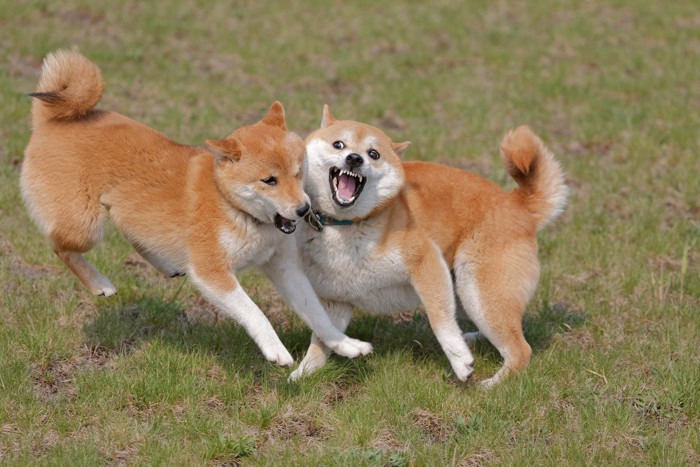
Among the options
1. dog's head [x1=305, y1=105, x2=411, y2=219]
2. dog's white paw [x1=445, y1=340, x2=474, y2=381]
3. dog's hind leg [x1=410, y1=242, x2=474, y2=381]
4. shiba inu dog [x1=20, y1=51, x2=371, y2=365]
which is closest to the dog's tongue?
dog's head [x1=305, y1=105, x2=411, y2=219]

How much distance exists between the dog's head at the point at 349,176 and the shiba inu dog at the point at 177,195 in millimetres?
249

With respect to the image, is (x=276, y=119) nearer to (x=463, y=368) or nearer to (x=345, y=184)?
(x=345, y=184)

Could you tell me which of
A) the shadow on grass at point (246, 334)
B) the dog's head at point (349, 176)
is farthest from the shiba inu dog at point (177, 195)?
the shadow on grass at point (246, 334)

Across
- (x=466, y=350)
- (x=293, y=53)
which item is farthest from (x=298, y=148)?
(x=293, y=53)

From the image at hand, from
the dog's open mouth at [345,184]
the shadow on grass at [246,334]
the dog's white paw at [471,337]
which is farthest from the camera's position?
the dog's white paw at [471,337]

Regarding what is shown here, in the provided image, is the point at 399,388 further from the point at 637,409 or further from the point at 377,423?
the point at 637,409

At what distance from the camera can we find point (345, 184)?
5496 mm

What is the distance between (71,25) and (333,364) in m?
8.15

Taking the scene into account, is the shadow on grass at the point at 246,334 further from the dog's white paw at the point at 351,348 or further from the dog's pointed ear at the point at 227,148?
the dog's pointed ear at the point at 227,148

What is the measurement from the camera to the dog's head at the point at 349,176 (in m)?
5.44

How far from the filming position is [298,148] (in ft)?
17.3

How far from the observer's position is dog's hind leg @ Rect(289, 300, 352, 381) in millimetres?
5656

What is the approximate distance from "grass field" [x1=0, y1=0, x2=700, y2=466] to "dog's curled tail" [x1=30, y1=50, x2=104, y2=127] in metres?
0.40

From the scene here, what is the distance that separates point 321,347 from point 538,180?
190 centimetres
